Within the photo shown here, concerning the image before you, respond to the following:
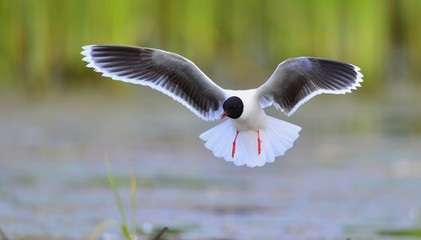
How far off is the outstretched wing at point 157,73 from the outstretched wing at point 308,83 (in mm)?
307

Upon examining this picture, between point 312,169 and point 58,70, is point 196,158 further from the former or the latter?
point 58,70

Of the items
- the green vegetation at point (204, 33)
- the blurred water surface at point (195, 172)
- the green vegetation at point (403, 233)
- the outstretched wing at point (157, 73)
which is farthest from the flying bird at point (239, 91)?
the green vegetation at point (204, 33)

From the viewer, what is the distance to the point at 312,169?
888 centimetres

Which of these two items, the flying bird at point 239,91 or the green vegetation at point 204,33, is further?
the green vegetation at point 204,33

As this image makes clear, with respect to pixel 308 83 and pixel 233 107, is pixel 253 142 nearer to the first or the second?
pixel 233 107

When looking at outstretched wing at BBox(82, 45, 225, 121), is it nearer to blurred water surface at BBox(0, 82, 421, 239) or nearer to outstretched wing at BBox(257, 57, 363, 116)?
outstretched wing at BBox(257, 57, 363, 116)

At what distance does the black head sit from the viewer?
5.31m

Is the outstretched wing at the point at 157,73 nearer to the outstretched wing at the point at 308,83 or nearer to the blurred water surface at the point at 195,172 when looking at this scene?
the outstretched wing at the point at 308,83

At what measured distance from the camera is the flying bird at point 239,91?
215 inches

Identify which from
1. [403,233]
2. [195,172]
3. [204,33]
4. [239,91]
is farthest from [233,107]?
[204,33]

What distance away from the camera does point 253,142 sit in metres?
5.55

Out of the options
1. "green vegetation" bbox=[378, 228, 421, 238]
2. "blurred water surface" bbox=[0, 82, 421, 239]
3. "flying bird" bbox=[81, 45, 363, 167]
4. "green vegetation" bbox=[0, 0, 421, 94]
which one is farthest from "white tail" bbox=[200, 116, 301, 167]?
"green vegetation" bbox=[0, 0, 421, 94]

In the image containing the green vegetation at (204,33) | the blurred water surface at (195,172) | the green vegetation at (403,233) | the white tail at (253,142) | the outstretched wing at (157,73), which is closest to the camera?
the white tail at (253,142)

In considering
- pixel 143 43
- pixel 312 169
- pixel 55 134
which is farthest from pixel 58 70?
pixel 312 169
